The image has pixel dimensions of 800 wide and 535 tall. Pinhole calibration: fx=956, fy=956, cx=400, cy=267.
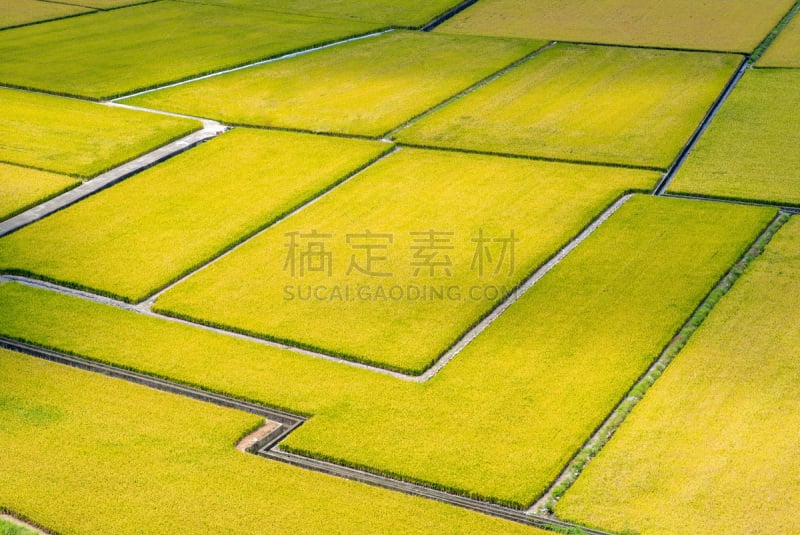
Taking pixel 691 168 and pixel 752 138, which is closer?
pixel 691 168

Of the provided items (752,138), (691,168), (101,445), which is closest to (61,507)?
(101,445)

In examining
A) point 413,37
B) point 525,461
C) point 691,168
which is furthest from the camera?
point 413,37

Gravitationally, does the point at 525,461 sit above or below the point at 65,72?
below

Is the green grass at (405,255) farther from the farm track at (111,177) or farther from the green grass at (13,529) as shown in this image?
the green grass at (13,529)

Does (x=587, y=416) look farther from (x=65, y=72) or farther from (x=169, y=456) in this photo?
(x=65, y=72)

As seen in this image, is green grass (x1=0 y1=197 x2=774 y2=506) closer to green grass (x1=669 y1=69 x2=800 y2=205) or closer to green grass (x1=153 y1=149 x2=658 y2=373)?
green grass (x1=153 y1=149 x2=658 y2=373)
